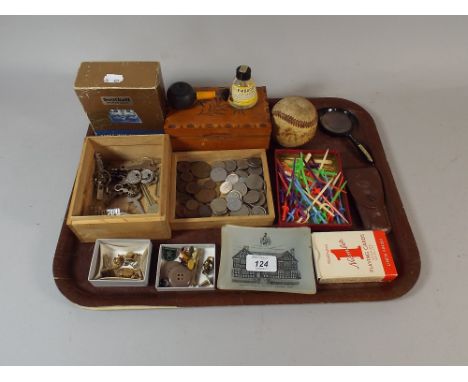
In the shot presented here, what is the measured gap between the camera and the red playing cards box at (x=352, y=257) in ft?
4.06

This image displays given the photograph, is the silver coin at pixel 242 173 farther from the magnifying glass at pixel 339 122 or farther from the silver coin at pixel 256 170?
the magnifying glass at pixel 339 122

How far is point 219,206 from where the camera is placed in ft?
4.65

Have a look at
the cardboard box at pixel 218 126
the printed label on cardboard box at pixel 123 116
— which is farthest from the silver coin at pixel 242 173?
the printed label on cardboard box at pixel 123 116

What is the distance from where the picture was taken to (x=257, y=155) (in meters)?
1.54

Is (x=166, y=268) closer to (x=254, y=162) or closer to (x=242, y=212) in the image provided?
(x=242, y=212)

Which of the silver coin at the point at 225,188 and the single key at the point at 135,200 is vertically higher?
the silver coin at the point at 225,188

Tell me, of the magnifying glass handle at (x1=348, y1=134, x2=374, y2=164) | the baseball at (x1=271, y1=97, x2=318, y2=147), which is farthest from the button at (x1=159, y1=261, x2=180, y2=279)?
the magnifying glass handle at (x1=348, y1=134, x2=374, y2=164)

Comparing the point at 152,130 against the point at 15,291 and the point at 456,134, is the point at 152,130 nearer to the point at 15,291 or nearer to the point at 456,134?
the point at 15,291

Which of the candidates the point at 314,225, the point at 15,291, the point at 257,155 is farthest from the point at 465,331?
the point at 15,291

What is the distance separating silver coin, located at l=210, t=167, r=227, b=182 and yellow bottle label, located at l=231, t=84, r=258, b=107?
28cm

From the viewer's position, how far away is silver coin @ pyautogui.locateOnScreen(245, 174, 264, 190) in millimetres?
1455

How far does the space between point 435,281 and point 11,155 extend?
Answer: 1.89 meters

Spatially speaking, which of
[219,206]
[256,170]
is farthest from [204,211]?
[256,170]

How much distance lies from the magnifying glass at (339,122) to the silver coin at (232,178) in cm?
51
